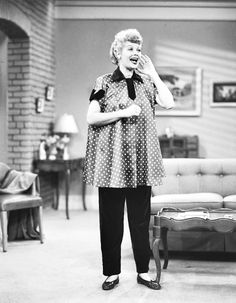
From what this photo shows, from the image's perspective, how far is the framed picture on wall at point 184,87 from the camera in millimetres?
8227

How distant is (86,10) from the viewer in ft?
27.2

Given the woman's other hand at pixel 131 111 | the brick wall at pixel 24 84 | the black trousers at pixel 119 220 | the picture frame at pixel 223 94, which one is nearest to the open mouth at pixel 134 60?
the woman's other hand at pixel 131 111

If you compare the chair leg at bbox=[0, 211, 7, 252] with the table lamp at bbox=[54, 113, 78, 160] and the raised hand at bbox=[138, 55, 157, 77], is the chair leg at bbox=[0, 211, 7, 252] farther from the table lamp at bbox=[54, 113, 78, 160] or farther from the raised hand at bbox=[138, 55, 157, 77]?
the table lamp at bbox=[54, 113, 78, 160]

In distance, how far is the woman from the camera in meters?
3.40

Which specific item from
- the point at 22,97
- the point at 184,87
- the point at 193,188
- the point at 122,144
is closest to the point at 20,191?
the point at 193,188

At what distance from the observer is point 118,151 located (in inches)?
133

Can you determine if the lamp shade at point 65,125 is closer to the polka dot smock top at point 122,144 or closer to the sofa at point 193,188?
the sofa at point 193,188

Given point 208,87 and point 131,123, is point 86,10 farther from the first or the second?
point 131,123

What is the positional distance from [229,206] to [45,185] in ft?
12.0

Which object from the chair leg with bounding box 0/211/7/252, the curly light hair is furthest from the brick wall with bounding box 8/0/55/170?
the curly light hair

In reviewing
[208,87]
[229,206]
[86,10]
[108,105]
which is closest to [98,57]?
[86,10]

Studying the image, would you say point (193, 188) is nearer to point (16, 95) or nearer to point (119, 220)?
point (119, 220)

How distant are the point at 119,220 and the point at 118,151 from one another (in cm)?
47

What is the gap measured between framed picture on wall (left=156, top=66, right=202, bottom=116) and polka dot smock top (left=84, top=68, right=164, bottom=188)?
476 centimetres
